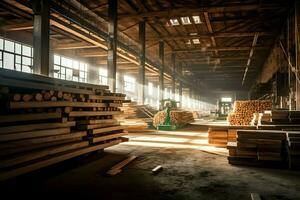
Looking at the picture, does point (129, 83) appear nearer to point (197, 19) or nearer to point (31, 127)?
point (197, 19)

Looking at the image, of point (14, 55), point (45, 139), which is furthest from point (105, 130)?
point (14, 55)

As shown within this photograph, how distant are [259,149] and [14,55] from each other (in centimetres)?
1671

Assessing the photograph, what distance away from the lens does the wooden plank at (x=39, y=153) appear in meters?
4.33

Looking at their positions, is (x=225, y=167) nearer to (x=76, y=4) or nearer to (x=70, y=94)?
(x=70, y=94)

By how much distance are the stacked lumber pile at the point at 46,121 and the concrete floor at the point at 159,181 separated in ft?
1.33

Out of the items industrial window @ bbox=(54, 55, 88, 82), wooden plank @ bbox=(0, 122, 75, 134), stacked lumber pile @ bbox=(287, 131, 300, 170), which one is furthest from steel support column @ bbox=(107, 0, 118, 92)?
stacked lumber pile @ bbox=(287, 131, 300, 170)

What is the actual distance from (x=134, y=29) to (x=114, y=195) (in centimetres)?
1727

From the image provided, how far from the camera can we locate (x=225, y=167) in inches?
241

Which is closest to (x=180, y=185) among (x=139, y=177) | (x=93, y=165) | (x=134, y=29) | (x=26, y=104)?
(x=139, y=177)

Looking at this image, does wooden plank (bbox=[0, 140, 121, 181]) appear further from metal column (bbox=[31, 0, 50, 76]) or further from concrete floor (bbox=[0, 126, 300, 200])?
metal column (bbox=[31, 0, 50, 76])

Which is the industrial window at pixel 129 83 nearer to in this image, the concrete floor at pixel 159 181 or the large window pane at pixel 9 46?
the large window pane at pixel 9 46

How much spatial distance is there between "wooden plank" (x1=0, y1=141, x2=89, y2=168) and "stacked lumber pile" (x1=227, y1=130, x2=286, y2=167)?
3.81 m

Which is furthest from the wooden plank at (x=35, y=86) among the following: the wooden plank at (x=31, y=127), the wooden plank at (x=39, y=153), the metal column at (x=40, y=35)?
the metal column at (x=40, y=35)

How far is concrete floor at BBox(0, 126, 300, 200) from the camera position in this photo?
4.21 meters
